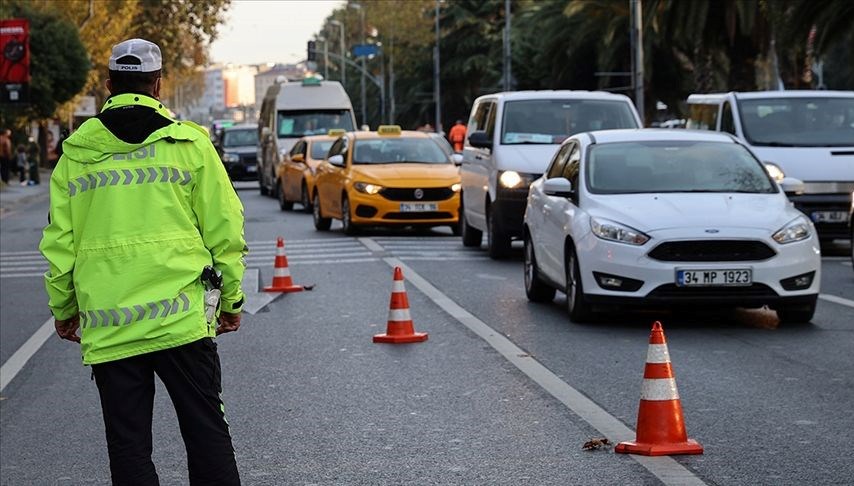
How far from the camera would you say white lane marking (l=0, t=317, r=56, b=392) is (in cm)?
1126

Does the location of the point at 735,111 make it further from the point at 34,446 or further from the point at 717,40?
the point at 717,40

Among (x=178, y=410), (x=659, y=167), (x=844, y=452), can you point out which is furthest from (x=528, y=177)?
(x=178, y=410)

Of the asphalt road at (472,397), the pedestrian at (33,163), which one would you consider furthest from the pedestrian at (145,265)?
the pedestrian at (33,163)

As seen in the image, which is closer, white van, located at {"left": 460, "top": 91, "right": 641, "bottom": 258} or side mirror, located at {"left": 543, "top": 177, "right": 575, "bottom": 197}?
side mirror, located at {"left": 543, "top": 177, "right": 575, "bottom": 197}

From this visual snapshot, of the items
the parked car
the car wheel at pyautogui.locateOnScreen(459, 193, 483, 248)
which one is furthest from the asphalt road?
the parked car

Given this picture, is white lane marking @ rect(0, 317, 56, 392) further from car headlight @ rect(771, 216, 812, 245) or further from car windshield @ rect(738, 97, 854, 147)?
car windshield @ rect(738, 97, 854, 147)

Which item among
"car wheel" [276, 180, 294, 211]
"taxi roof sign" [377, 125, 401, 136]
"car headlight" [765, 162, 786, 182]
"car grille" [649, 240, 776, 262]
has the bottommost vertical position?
"car wheel" [276, 180, 294, 211]

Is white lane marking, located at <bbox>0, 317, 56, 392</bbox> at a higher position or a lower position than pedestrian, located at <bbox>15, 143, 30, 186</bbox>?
higher

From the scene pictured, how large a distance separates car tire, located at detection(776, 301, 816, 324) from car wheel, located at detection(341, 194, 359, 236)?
41.4 ft

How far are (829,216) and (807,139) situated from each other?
142 centimetres

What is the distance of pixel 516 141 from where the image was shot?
2033 cm

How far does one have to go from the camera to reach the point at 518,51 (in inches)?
3346

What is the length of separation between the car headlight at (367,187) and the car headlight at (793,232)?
12386mm

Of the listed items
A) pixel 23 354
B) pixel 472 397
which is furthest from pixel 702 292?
pixel 23 354
